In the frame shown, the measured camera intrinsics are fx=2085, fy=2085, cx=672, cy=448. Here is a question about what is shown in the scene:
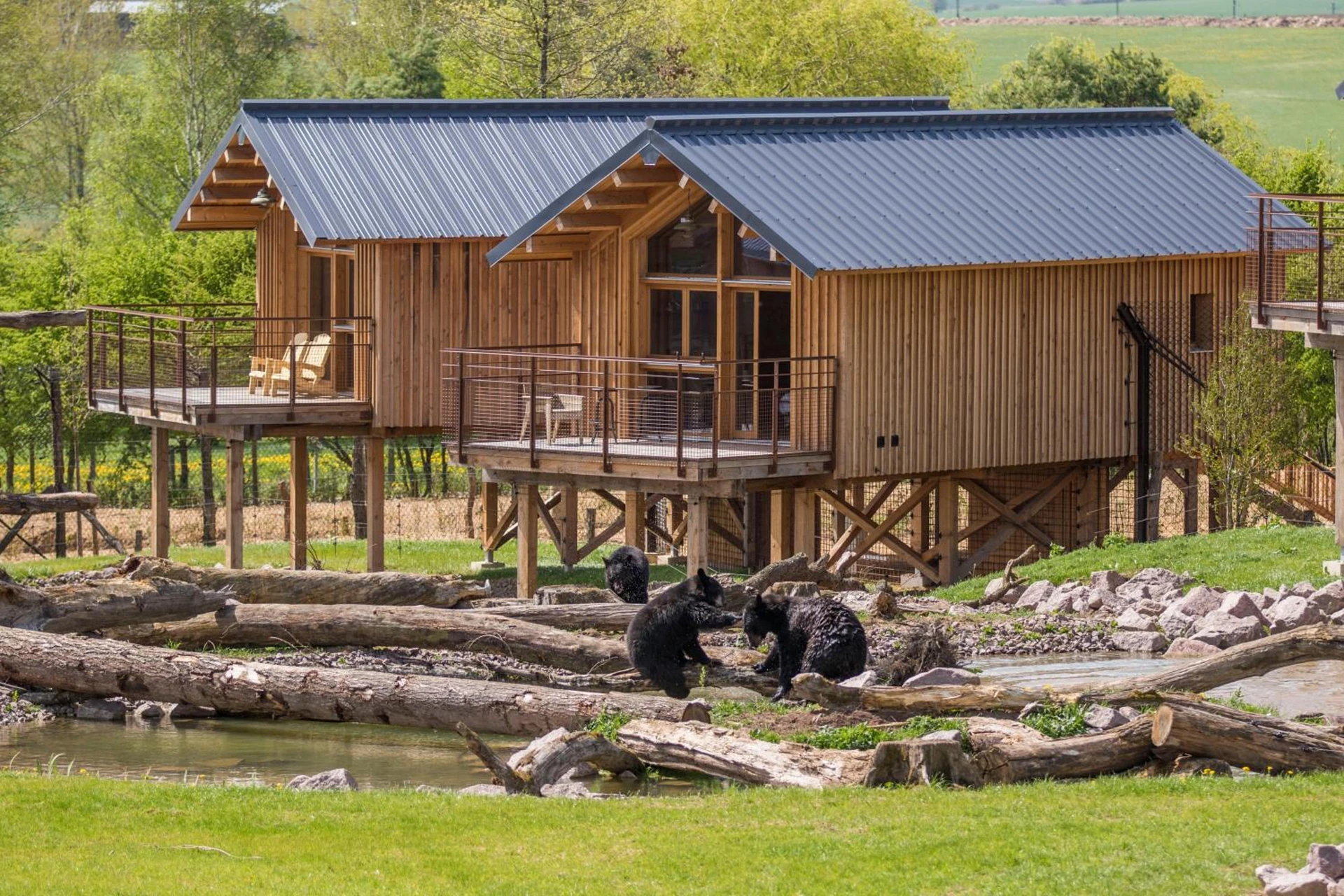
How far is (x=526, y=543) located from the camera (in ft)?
88.6

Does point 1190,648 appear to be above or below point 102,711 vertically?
above

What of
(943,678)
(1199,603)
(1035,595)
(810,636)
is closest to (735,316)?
(1035,595)

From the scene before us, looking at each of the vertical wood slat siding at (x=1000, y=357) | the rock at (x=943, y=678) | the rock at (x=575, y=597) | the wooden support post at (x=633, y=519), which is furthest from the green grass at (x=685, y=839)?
the wooden support post at (x=633, y=519)

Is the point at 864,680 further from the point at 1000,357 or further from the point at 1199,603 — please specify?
the point at 1000,357

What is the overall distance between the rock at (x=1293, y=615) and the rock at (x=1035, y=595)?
330cm

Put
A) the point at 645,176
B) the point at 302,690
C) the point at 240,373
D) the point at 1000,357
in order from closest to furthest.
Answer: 1. the point at 302,690
2. the point at 645,176
3. the point at 1000,357
4. the point at 240,373

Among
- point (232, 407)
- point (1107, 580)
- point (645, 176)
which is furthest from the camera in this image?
point (232, 407)

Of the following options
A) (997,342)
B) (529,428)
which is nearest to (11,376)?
(529,428)

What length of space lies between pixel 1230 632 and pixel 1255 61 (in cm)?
9757

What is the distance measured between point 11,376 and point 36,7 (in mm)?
29186

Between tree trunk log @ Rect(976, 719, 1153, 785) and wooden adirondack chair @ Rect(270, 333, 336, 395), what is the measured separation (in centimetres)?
1846

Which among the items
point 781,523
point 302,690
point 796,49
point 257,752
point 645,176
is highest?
point 796,49

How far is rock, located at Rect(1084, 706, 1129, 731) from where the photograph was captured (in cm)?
1438

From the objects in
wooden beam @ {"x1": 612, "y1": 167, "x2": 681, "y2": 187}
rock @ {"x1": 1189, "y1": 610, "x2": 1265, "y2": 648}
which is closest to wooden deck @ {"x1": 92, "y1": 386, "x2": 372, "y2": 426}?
wooden beam @ {"x1": 612, "y1": 167, "x2": 681, "y2": 187}
